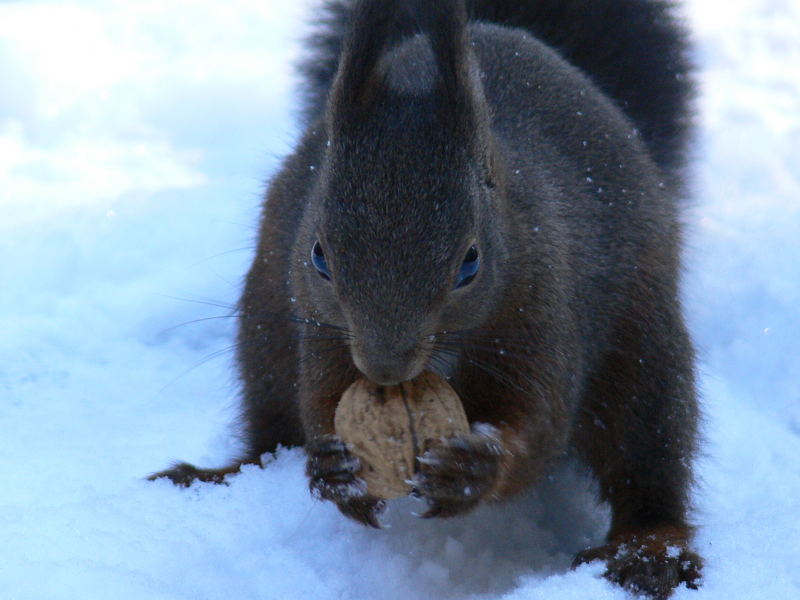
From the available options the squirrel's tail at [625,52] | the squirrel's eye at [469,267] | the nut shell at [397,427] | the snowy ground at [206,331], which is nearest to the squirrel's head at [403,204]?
the squirrel's eye at [469,267]

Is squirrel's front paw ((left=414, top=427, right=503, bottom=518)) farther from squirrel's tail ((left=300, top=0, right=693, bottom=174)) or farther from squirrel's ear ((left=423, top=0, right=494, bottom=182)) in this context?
squirrel's tail ((left=300, top=0, right=693, bottom=174))

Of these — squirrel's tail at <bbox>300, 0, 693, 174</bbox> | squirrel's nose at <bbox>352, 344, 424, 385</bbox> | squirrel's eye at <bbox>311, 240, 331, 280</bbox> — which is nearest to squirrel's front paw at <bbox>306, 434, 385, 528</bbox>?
squirrel's nose at <bbox>352, 344, 424, 385</bbox>

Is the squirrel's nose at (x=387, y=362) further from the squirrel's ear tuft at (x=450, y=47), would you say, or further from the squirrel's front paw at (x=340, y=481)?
the squirrel's ear tuft at (x=450, y=47)

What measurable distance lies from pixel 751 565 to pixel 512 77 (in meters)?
1.40

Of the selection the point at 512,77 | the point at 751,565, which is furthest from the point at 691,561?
→ the point at 512,77

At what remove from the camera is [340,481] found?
7.00 ft

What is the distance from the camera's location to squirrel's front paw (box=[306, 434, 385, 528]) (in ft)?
6.98

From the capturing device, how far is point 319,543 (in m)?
2.40

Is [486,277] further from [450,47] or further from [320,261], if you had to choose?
[450,47]

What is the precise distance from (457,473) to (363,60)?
0.84 m

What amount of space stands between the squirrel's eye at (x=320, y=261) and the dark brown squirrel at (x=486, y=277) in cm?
2

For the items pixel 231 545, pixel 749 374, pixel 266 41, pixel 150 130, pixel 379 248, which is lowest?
pixel 231 545

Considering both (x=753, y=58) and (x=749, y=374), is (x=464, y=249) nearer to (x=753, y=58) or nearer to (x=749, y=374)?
(x=749, y=374)

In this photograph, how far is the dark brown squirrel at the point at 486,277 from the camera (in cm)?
204
